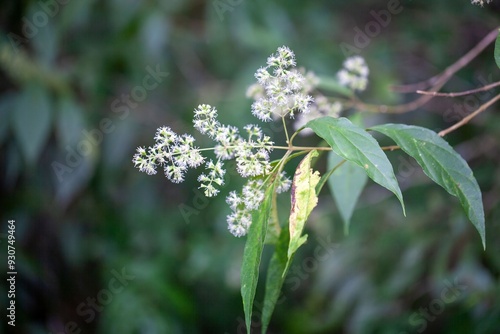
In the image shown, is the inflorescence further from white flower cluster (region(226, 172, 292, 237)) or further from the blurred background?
the blurred background

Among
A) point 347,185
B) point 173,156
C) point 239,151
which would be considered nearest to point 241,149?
point 239,151

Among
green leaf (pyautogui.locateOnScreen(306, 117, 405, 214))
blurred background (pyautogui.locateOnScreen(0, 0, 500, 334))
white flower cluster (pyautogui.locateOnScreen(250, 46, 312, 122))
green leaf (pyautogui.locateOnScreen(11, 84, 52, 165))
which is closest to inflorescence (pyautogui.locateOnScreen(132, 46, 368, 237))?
white flower cluster (pyautogui.locateOnScreen(250, 46, 312, 122))

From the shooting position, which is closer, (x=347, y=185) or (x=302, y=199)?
(x=302, y=199)

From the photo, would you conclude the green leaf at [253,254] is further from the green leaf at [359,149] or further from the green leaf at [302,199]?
the green leaf at [359,149]

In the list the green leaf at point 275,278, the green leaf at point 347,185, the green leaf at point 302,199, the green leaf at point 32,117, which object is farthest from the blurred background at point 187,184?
the green leaf at point 302,199

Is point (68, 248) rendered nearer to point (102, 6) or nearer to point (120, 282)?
point (120, 282)

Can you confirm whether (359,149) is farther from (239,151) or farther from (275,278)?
(275,278)
